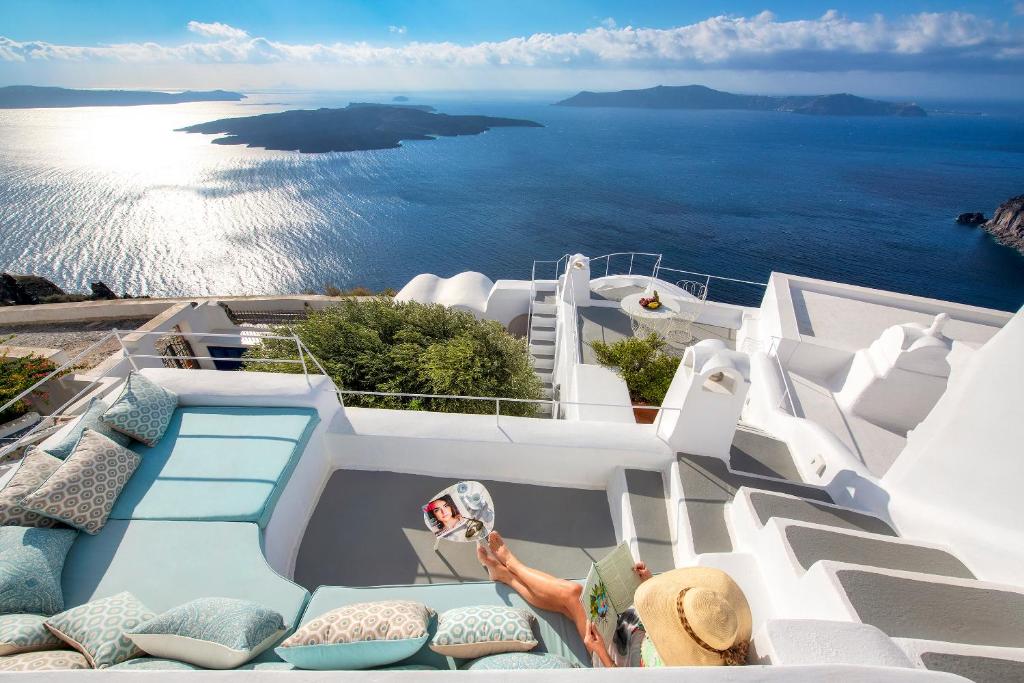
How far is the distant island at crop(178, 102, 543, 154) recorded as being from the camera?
9875cm

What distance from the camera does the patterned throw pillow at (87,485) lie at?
10.5 ft

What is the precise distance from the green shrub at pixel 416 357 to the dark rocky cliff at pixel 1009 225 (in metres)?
58.9

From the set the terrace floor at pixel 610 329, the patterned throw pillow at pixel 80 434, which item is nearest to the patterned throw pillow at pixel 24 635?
the patterned throw pillow at pixel 80 434

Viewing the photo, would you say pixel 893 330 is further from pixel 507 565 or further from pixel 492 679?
pixel 492 679

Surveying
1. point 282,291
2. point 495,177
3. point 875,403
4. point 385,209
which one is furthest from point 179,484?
point 495,177

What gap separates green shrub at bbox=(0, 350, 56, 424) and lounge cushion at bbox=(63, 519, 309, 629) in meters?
9.88

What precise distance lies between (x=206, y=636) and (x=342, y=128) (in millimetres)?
135619

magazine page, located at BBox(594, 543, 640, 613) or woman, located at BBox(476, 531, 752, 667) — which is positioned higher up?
woman, located at BBox(476, 531, 752, 667)

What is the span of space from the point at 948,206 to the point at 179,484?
75.3 meters

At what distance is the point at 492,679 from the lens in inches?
65.2

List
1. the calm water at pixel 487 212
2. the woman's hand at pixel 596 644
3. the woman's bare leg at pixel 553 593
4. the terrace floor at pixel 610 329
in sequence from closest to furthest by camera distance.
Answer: the woman's hand at pixel 596 644 < the woman's bare leg at pixel 553 593 < the terrace floor at pixel 610 329 < the calm water at pixel 487 212

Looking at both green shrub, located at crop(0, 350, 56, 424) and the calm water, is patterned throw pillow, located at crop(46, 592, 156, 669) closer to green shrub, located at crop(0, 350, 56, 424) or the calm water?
green shrub, located at crop(0, 350, 56, 424)

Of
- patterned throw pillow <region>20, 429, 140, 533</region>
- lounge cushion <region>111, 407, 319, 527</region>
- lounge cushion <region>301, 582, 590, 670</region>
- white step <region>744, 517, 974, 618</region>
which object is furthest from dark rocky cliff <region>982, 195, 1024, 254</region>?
patterned throw pillow <region>20, 429, 140, 533</region>

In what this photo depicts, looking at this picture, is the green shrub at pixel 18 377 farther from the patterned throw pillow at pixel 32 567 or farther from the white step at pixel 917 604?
the white step at pixel 917 604
